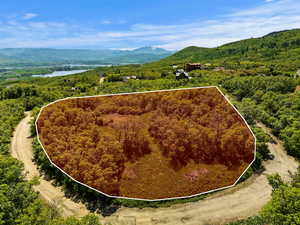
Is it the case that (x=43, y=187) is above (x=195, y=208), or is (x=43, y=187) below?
above

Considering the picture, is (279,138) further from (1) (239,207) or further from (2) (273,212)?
Answer: (2) (273,212)

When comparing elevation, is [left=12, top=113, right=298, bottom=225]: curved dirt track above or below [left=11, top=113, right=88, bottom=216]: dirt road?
below

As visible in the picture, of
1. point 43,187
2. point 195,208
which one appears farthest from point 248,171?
point 43,187

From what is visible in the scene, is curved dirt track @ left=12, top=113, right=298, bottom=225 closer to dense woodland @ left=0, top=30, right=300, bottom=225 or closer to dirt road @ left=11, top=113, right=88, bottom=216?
dirt road @ left=11, top=113, right=88, bottom=216

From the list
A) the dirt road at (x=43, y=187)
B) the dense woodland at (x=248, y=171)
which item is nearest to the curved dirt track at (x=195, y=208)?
the dirt road at (x=43, y=187)

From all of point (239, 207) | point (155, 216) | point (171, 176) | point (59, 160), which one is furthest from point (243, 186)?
point (59, 160)

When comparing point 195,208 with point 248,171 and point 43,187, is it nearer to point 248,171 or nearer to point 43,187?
point 248,171

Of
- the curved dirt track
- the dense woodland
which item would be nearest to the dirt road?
the curved dirt track

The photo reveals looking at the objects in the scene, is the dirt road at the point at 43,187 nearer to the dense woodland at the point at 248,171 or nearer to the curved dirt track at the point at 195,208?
the curved dirt track at the point at 195,208

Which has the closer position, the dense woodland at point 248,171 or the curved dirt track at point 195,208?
the dense woodland at point 248,171

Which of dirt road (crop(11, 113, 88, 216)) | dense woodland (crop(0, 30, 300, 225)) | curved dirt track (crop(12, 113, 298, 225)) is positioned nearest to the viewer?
dense woodland (crop(0, 30, 300, 225))

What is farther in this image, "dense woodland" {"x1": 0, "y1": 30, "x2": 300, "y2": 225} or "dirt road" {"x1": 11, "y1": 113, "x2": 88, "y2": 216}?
"dirt road" {"x1": 11, "y1": 113, "x2": 88, "y2": 216}
